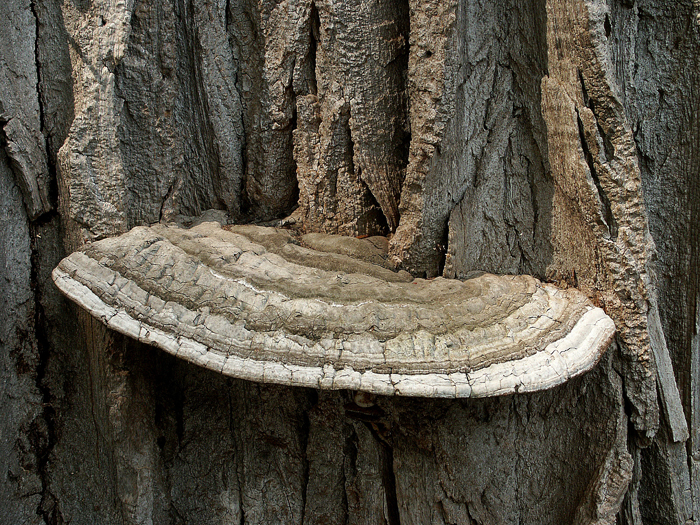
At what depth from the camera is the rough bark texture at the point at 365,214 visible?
173cm

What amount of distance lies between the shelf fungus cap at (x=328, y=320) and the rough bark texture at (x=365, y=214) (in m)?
0.39

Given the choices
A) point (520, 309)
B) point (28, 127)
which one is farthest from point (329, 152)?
point (28, 127)

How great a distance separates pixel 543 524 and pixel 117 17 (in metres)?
2.79

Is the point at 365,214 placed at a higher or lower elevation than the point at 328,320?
higher

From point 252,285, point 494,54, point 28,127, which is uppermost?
point 494,54

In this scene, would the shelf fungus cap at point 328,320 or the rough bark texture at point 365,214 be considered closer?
the shelf fungus cap at point 328,320

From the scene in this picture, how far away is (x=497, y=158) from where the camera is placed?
73.9 inches

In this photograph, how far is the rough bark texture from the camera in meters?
1.73

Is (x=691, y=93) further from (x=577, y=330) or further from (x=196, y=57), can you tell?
(x=196, y=57)

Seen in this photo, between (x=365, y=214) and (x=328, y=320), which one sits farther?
(x=365, y=214)

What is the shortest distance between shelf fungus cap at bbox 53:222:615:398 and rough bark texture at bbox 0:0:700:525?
0.39 meters

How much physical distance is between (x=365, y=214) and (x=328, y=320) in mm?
792

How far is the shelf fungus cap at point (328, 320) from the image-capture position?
1312 millimetres

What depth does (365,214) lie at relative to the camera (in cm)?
204
